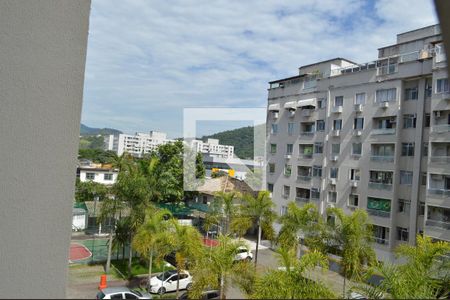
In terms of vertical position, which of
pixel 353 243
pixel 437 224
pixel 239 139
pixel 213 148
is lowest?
pixel 353 243

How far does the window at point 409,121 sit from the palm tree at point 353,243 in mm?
2683

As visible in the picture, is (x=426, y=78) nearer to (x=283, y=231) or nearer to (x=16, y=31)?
(x=283, y=231)

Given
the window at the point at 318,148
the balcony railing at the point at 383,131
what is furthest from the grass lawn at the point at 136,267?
the balcony railing at the point at 383,131

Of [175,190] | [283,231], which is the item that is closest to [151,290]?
[283,231]

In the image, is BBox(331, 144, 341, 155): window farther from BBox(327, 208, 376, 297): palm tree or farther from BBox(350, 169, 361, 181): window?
BBox(327, 208, 376, 297): palm tree

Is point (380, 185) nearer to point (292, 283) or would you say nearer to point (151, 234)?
point (151, 234)

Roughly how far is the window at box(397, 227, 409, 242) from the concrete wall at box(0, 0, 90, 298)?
23.5ft

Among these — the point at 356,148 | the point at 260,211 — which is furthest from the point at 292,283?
the point at 356,148

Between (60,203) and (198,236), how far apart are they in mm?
3609

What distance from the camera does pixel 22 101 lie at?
1.73 ft

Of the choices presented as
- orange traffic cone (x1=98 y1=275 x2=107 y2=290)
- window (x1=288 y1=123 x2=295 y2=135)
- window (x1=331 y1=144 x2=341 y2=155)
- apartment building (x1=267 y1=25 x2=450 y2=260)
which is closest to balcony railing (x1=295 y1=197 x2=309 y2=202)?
apartment building (x1=267 y1=25 x2=450 y2=260)

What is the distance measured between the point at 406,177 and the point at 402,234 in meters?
1.01

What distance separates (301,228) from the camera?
551 cm

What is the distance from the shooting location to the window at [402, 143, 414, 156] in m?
6.78
